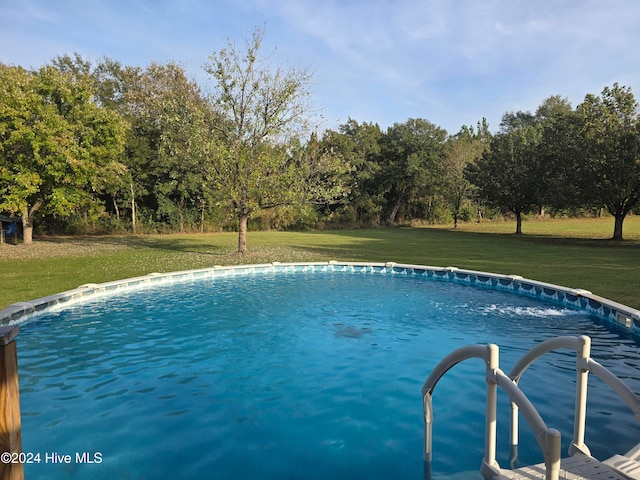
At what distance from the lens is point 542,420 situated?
2287mm

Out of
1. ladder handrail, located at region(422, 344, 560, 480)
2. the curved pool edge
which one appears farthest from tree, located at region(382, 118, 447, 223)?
ladder handrail, located at region(422, 344, 560, 480)

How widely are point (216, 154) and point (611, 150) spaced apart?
20400 mm

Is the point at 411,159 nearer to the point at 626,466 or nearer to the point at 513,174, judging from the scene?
the point at 513,174

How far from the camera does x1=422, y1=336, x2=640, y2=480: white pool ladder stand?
6.82 feet

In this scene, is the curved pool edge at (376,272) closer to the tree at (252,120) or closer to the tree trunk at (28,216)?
the tree at (252,120)

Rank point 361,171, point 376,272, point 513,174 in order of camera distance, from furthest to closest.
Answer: point 361,171 < point 513,174 < point 376,272

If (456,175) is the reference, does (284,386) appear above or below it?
below

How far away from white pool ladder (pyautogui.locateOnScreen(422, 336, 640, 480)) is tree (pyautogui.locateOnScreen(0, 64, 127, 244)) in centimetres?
2229

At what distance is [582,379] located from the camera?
3.08 metres

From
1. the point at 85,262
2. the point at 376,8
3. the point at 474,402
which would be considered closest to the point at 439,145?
the point at 376,8

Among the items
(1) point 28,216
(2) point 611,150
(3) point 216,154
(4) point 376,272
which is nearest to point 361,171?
(2) point 611,150

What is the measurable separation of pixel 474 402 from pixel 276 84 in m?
15.0

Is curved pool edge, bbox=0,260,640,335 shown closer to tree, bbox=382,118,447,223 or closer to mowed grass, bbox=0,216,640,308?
mowed grass, bbox=0,216,640,308

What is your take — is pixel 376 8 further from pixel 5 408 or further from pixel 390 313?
pixel 5 408
